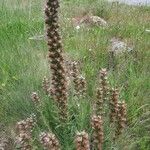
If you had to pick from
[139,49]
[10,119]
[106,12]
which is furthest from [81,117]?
[106,12]

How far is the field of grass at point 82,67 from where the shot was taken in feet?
15.7

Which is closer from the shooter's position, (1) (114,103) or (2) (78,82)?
(1) (114,103)

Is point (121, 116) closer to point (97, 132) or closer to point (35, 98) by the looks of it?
point (97, 132)

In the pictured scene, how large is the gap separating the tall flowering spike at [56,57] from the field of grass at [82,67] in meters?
0.23

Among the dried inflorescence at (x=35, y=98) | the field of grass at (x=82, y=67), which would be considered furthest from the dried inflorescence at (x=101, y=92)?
the dried inflorescence at (x=35, y=98)

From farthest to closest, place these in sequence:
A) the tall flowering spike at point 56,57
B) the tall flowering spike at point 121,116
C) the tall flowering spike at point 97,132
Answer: the tall flowering spike at point 121,116, the tall flowering spike at point 56,57, the tall flowering spike at point 97,132

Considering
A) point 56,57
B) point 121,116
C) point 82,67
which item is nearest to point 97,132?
point 121,116

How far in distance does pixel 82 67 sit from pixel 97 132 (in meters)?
2.42

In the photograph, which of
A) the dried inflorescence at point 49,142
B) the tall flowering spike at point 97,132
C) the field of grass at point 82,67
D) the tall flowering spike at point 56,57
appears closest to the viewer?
the dried inflorescence at point 49,142

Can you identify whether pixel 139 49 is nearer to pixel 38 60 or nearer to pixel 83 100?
pixel 38 60

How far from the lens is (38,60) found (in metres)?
6.29

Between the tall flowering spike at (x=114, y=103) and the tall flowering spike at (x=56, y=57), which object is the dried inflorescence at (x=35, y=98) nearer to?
the tall flowering spike at (x=56, y=57)

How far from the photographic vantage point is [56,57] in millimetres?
4250

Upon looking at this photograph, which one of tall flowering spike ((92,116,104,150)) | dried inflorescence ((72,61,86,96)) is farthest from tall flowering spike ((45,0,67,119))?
tall flowering spike ((92,116,104,150))
